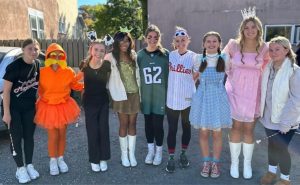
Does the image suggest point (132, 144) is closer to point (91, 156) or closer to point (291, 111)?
point (91, 156)

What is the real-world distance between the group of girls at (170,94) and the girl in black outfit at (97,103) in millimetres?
13

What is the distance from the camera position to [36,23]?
13.2 metres

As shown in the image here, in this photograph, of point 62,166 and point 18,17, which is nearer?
point 62,166

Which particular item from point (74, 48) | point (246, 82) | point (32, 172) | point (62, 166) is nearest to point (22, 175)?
point (32, 172)

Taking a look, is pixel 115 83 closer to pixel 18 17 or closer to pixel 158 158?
pixel 158 158

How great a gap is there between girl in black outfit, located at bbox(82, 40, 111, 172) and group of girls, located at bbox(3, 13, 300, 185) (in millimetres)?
13

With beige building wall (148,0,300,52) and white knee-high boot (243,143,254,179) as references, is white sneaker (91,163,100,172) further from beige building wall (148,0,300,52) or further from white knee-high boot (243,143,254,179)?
beige building wall (148,0,300,52)

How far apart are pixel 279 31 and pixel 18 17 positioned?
9.77m

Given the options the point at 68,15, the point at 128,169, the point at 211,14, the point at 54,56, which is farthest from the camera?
the point at 68,15


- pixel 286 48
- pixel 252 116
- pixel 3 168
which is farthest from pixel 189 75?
pixel 3 168

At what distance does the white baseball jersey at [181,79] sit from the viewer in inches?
151

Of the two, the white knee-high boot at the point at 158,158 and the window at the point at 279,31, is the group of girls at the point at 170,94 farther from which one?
the window at the point at 279,31

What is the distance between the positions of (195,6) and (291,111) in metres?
9.55

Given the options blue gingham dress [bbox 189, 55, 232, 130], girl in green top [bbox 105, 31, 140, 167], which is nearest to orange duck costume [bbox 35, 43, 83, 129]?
girl in green top [bbox 105, 31, 140, 167]
